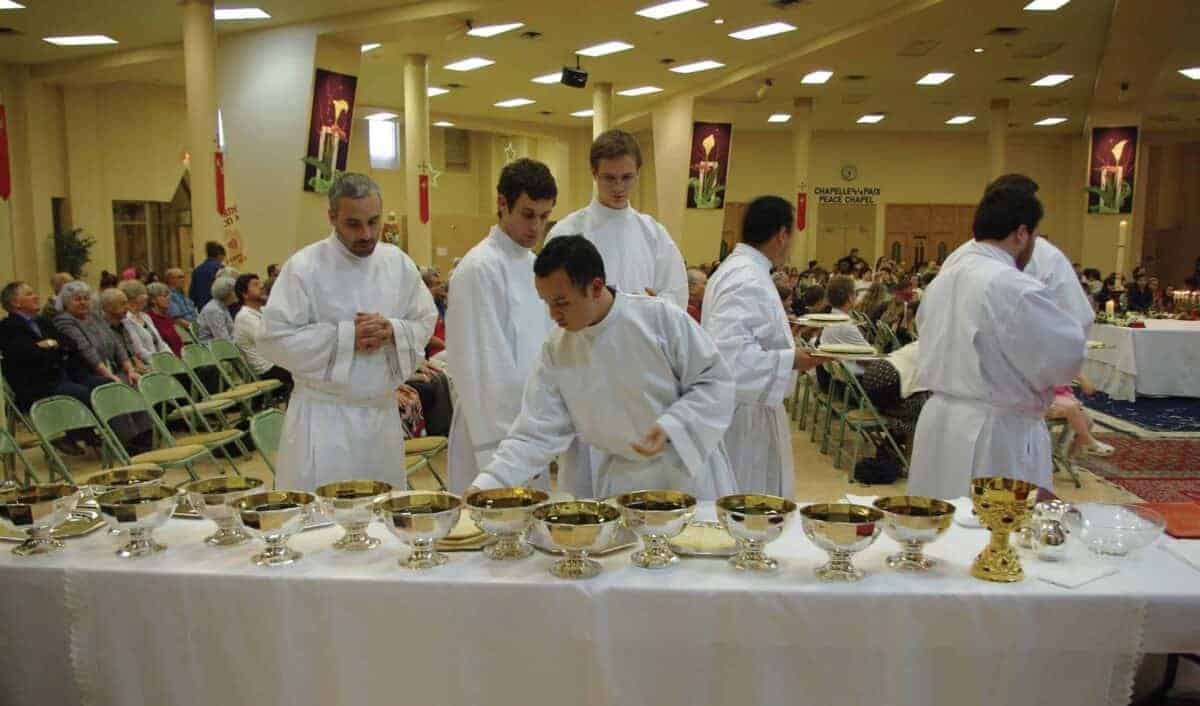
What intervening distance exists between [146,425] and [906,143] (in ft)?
77.1

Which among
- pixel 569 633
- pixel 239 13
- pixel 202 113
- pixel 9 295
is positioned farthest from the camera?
pixel 239 13

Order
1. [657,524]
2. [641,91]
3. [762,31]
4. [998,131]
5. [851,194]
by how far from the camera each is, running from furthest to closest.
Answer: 1. [851,194]
2. [998,131]
3. [641,91]
4. [762,31]
5. [657,524]

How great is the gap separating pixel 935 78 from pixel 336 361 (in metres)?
17.4

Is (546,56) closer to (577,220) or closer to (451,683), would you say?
(577,220)

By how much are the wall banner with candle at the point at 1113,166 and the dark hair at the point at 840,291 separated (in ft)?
44.2

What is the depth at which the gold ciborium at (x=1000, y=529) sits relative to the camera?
200 cm

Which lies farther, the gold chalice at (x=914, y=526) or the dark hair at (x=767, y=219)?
the dark hair at (x=767, y=219)

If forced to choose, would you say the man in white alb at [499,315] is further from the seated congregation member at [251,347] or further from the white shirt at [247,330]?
the seated congregation member at [251,347]

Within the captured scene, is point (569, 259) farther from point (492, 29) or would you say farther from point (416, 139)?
point (416, 139)

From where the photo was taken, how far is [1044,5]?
1247cm

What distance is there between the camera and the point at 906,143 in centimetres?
2597

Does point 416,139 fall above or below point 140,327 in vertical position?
above

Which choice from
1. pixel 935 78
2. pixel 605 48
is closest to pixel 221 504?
pixel 605 48

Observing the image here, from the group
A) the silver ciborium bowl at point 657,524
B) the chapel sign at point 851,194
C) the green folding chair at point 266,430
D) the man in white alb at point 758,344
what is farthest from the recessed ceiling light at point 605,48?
the silver ciborium bowl at point 657,524
